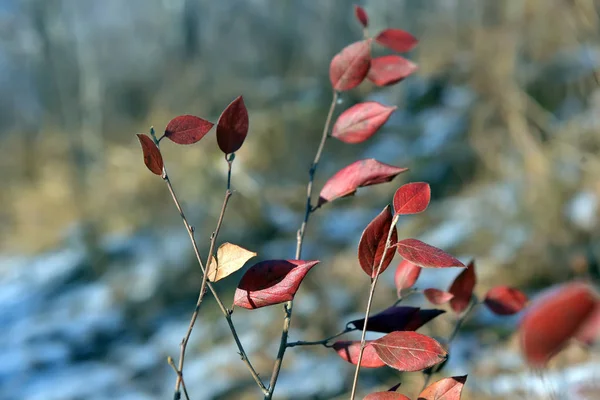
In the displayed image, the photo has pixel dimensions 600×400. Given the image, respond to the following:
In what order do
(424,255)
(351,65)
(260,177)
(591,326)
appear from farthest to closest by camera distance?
(260,177) → (351,65) → (424,255) → (591,326)

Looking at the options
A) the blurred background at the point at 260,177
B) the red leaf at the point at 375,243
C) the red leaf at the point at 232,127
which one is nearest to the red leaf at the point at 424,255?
the red leaf at the point at 375,243

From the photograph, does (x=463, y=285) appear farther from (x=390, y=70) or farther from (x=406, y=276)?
(x=390, y=70)

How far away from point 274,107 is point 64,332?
2.69 meters

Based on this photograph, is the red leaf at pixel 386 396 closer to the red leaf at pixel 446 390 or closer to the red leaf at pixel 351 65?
the red leaf at pixel 446 390

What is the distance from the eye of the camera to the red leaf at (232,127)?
0.30 metres

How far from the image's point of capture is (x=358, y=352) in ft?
0.99

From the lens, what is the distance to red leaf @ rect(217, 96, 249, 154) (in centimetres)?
30

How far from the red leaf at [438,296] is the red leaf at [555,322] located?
0.59 ft

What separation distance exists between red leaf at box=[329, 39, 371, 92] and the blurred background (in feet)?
2.80

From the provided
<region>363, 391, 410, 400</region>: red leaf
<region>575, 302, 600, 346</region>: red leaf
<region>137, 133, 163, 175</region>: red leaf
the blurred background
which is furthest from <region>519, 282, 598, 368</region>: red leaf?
the blurred background

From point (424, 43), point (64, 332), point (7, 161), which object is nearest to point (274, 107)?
point (424, 43)

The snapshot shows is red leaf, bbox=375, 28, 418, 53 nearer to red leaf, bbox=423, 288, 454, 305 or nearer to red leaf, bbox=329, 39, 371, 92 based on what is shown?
red leaf, bbox=329, 39, 371, 92

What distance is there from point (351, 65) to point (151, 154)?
17cm

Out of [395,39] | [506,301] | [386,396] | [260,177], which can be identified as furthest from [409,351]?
[260,177]
